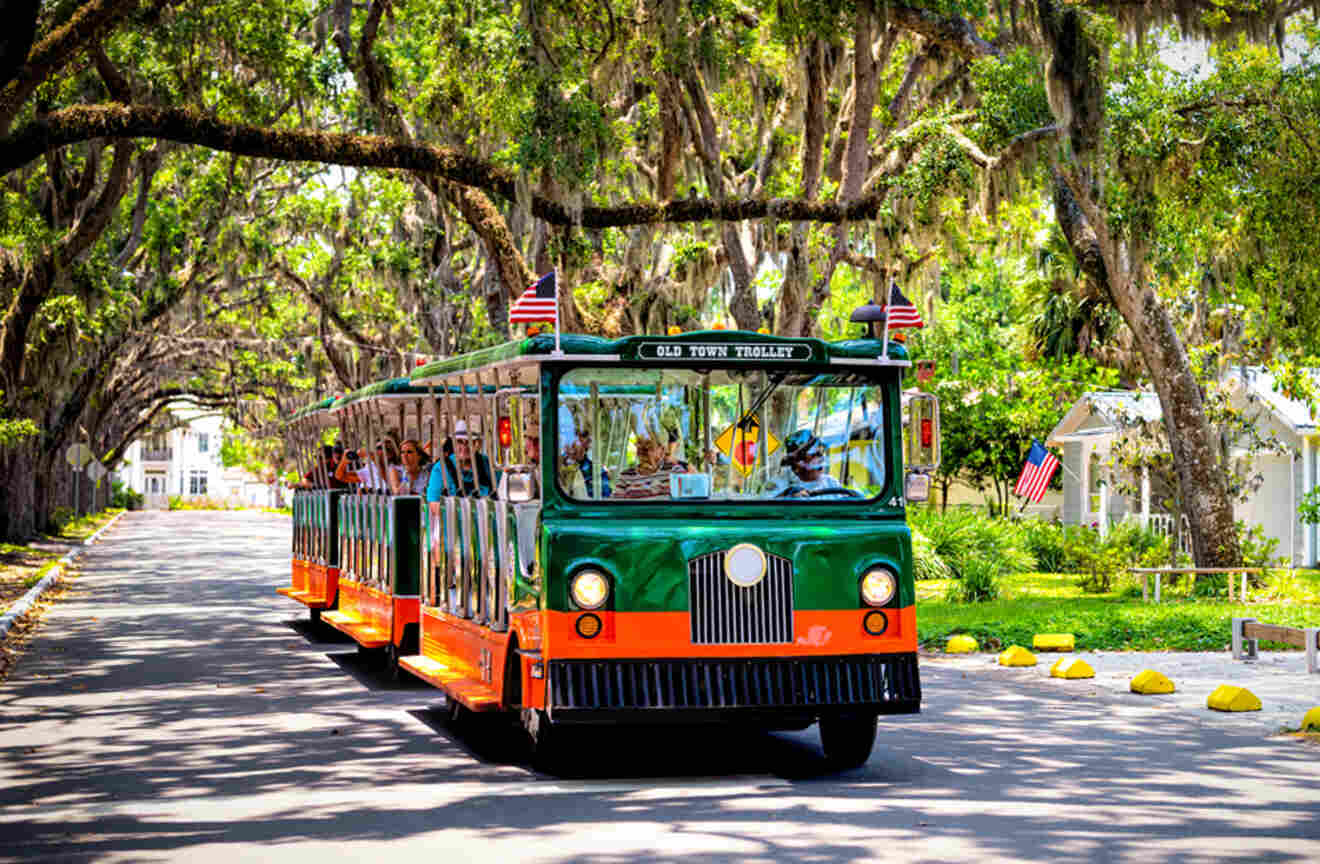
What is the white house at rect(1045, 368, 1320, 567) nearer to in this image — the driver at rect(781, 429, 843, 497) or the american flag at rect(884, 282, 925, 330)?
the american flag at rect(884, 282, 925, 330)

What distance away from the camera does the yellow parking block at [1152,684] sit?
1429 cm

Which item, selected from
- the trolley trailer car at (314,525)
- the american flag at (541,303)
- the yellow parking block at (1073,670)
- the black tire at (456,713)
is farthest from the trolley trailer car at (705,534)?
the trolley trailer car at (314,525)

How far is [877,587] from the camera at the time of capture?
1010 centimetres

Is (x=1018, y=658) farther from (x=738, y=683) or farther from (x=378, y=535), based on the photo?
(x=738, y=683)

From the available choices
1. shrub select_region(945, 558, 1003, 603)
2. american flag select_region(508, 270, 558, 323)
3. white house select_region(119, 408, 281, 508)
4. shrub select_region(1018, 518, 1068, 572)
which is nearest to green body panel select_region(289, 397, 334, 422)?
american flag select_region(508, 270, 558, 323)

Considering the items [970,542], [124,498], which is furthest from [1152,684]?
[124,498]

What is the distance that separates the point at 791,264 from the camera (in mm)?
27266

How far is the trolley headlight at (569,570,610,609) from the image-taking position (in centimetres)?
974

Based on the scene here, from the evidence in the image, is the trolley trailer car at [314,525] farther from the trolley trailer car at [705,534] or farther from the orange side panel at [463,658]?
the trolley trailer car at [705,534]

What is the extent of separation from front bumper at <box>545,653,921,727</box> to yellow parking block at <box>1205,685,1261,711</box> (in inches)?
164

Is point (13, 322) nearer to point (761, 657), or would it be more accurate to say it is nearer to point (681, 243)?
point (681, 243)

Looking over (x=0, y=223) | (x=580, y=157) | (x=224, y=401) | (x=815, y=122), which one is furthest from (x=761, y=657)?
(x=224, y=401)

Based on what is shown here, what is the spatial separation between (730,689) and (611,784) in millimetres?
896

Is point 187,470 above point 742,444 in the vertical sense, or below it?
above
